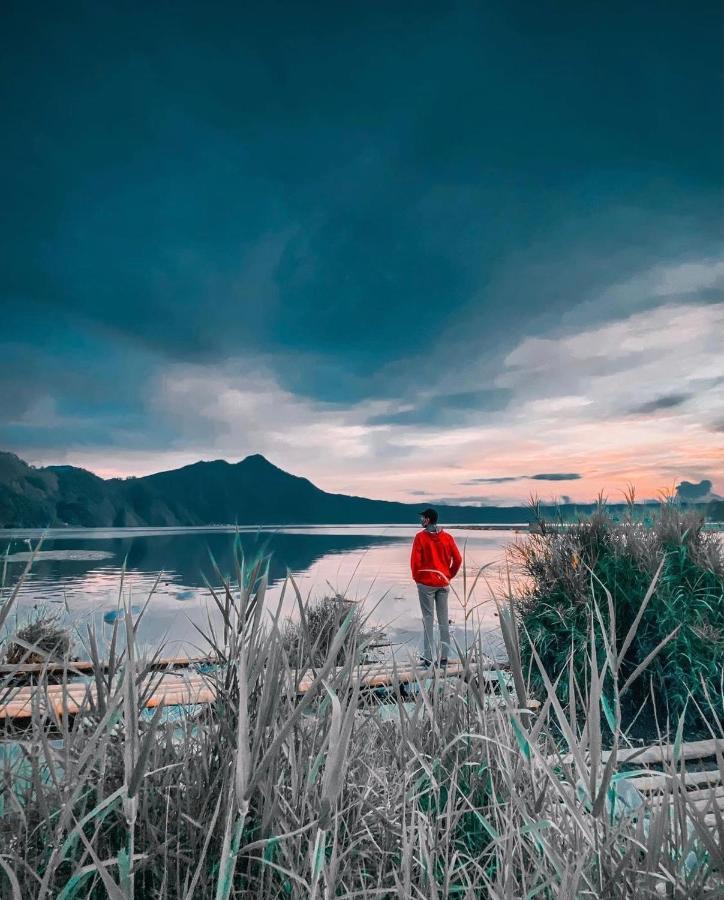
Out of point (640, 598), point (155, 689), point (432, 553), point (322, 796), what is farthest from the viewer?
point (432, 553)

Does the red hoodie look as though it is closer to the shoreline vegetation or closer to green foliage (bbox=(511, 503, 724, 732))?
green foliage (bbox=(511, 503, 724, 732))

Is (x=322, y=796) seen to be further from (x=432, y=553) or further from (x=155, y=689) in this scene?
(x=432, y=553)

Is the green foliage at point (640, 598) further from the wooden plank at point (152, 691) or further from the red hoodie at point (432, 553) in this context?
the wooden plank at point (152, 691)

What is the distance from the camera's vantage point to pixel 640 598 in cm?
675

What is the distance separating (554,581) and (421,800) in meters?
5.42

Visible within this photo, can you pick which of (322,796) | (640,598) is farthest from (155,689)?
(640,598)

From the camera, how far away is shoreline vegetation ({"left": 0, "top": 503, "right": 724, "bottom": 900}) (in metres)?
1.04

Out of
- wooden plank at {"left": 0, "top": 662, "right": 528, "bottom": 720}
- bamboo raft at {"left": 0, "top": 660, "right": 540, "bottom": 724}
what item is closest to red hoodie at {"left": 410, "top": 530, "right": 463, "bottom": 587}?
wooden plank at {"left": 0, "top": 662, "right": 528, "bottom": 720}

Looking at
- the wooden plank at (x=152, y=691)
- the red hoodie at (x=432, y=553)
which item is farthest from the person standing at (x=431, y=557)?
the wooden plank at (x=152, y=691)

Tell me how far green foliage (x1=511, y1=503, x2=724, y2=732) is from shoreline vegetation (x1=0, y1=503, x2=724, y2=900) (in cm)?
428

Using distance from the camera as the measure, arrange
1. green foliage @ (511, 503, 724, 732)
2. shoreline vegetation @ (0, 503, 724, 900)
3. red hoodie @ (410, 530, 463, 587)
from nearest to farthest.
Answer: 1. shoreline vegetation @ (0, 503, 724, 900)
2. green foliage @ (511, 503, 724, 732)
3. red hoodie @ (410, 530, 463, 587)

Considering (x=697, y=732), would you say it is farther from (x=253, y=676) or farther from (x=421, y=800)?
(x=253, y=676)

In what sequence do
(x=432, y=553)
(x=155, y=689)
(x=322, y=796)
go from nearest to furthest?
(x=322, y=796) < (x=155, y=689) < (x=432, y=553)

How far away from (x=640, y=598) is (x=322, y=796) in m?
6.83
